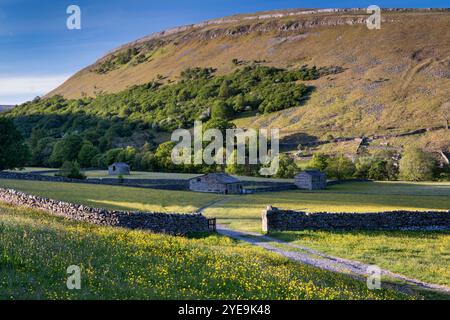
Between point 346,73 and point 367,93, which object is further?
point 346,73

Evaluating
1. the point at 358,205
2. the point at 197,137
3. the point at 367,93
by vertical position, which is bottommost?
the point at 358,205

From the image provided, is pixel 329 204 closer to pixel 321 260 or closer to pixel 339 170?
pixel 321 260

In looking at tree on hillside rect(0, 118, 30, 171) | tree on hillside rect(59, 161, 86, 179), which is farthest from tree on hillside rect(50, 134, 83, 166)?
tree on hillside rect(0, 118, 30, 171)

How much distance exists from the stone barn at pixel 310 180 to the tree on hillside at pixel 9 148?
4641cm

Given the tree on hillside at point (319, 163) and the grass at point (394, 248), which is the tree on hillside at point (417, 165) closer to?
the tree on hillside at point (319, 163)

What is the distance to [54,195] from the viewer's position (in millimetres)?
48625

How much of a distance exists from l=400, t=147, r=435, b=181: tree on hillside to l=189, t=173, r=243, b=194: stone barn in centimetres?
4345

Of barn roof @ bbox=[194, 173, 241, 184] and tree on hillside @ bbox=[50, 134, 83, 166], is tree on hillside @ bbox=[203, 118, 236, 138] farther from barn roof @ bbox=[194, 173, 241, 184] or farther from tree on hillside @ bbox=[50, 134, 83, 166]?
barn roof @ bbox=[194, 173, 241, 184]

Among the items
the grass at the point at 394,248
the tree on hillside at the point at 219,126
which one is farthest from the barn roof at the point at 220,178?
the tree on hillside at the point at 219,126

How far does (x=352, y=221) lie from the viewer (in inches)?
1433

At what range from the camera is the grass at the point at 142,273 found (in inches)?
559
